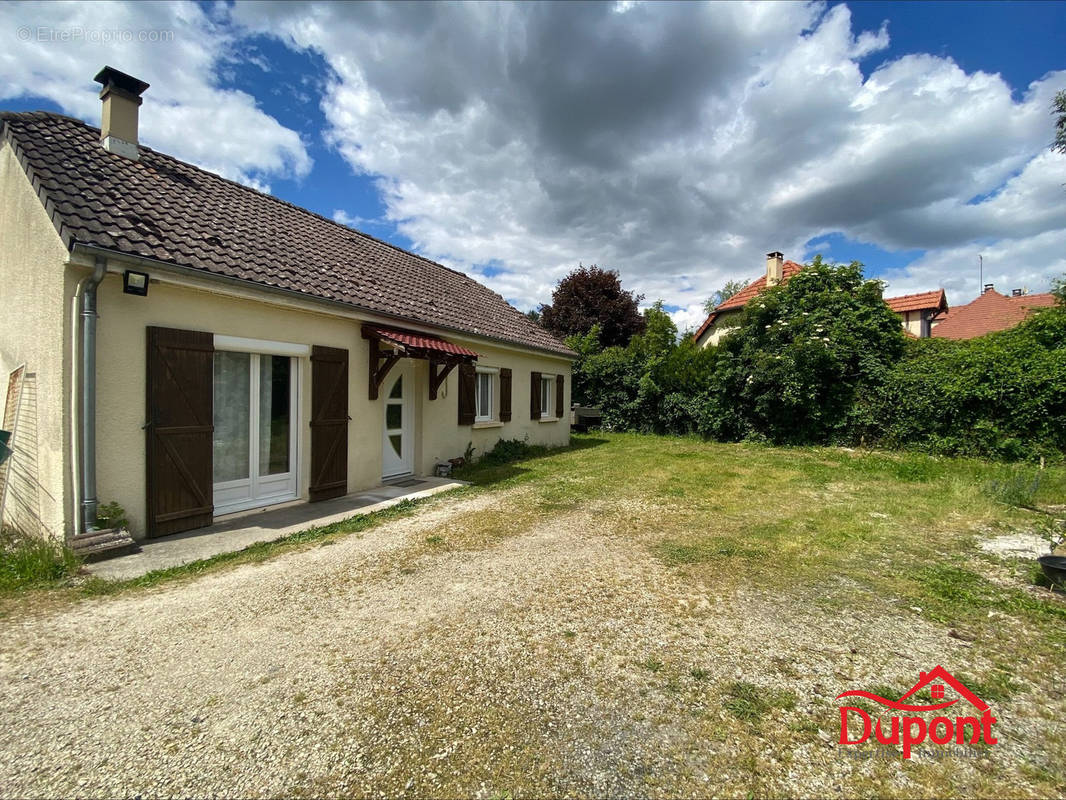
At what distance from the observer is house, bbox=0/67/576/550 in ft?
15.5

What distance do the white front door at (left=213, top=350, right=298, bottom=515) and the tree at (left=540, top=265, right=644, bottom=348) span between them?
23086 mm


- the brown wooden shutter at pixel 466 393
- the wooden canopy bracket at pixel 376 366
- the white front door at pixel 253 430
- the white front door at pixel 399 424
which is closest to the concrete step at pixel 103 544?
→ the white front door at pixel 253 430

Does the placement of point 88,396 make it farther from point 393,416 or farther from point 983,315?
point 983,315

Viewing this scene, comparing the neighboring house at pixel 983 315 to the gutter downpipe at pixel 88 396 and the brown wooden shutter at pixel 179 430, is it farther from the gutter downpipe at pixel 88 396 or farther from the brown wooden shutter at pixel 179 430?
the gutter downpipe at pixel 88 396

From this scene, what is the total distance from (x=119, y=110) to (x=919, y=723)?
417 inches

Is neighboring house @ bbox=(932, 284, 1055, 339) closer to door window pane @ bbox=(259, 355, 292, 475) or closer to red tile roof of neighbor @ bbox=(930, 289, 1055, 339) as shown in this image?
red tile roof of neighbor @ bbox=(930, 289, 1055, 339)

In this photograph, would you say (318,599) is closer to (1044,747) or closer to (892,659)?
(892,659)

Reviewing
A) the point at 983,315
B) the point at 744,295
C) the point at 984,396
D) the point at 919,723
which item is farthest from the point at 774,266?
A: the point at 919,723

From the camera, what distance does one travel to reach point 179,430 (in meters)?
5.22

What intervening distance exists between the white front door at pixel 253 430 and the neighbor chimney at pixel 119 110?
3.66m

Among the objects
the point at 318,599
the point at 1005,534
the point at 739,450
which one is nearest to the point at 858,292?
the point at 739,450

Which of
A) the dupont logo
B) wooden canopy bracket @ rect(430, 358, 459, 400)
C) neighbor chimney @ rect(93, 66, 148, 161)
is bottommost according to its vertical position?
the dupont logo

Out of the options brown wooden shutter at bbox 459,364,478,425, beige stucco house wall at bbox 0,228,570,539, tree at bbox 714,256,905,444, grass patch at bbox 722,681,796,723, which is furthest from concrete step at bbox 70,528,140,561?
tree at bbox 714,256,905,444

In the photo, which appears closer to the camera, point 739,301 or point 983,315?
point 739,301
